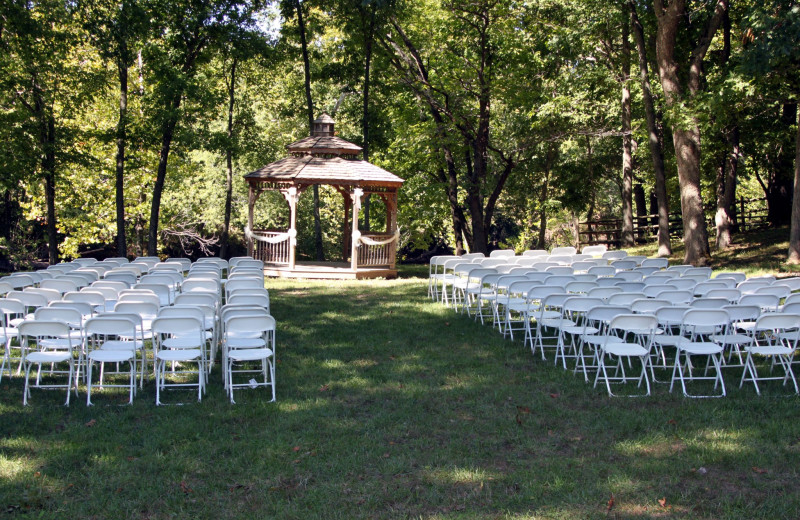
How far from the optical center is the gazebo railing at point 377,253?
18.5 meters

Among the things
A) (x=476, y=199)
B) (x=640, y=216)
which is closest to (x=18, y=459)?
(x=476, y=199)

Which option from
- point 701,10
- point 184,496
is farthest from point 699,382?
point 701,10

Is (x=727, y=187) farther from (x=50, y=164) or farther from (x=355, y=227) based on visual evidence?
(x=50, y=164)

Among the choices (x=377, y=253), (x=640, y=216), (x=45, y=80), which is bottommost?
(x=377, y=253)

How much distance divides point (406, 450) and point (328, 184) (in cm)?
1387

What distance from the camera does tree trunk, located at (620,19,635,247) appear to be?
20242 millimetres

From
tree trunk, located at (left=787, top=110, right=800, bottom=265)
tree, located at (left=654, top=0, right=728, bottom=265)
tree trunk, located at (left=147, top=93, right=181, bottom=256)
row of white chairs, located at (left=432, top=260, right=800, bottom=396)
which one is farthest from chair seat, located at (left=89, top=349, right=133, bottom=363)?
tree trunk, located at (left=787, top=110, right=800, bottom=265)

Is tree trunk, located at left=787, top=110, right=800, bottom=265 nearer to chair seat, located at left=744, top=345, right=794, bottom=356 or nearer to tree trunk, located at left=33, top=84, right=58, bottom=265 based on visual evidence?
chair seat, located at left=744, top=345, right=794, bottom=356

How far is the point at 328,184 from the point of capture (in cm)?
1833

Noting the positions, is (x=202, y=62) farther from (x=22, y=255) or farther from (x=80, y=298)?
(x=80, y=298)

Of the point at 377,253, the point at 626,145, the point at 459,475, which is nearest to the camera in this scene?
the point at 459,475

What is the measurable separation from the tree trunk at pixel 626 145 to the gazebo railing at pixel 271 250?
1123cm

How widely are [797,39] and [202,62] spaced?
16506 millimetres

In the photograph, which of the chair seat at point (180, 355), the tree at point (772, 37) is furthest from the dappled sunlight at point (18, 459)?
the tree at point (772, 37)
